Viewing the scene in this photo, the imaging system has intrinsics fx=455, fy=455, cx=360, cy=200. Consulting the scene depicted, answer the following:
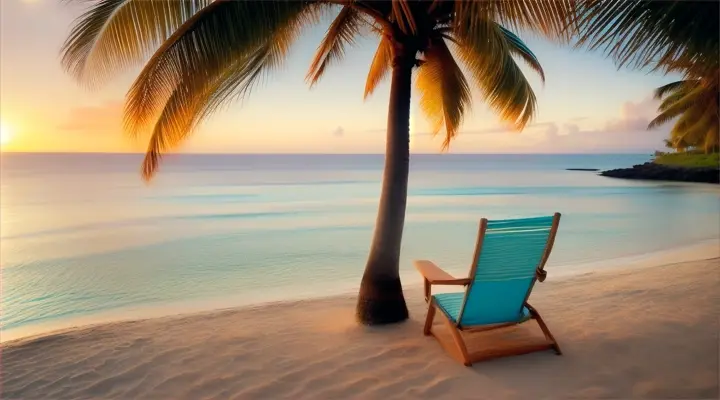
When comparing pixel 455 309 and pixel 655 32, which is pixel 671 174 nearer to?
pixel 455 309

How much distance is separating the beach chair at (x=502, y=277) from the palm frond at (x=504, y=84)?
1.82 meters

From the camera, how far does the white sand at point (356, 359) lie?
2744 millimetres

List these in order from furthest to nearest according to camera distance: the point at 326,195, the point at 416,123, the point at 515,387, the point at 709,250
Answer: the point at 326,195 < the point at 709,250 < the point at 416,123 < the point at 515,387

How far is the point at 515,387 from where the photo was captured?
2.71m

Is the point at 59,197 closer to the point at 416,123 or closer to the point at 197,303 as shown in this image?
the point at 197,303

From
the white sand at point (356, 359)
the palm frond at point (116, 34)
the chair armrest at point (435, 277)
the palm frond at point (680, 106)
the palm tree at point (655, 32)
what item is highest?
the palm frond at point (680, 106)

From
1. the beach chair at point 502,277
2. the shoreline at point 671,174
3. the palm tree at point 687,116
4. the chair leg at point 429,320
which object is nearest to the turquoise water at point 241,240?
the palm tree at point 687,116

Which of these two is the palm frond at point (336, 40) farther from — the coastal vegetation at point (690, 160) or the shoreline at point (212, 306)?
the coastal vegetation at point (690, 160)

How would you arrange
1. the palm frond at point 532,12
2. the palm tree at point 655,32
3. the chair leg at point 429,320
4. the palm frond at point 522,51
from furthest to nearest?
1. the palm frond at point 522,51
2. the chair leg at point 429,320
3. the palm frond at point 532,12
4. the palm tree at point 655,32

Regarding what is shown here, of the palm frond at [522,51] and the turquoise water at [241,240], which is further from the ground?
the palm frond at [522,51]

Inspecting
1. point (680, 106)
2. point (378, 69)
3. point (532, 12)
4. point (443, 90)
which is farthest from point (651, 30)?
point (680, 106)

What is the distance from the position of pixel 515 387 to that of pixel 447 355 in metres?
0.56

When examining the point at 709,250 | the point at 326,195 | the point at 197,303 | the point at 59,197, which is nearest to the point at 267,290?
the point at 197,303

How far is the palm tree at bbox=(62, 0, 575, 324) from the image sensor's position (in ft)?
10.0
